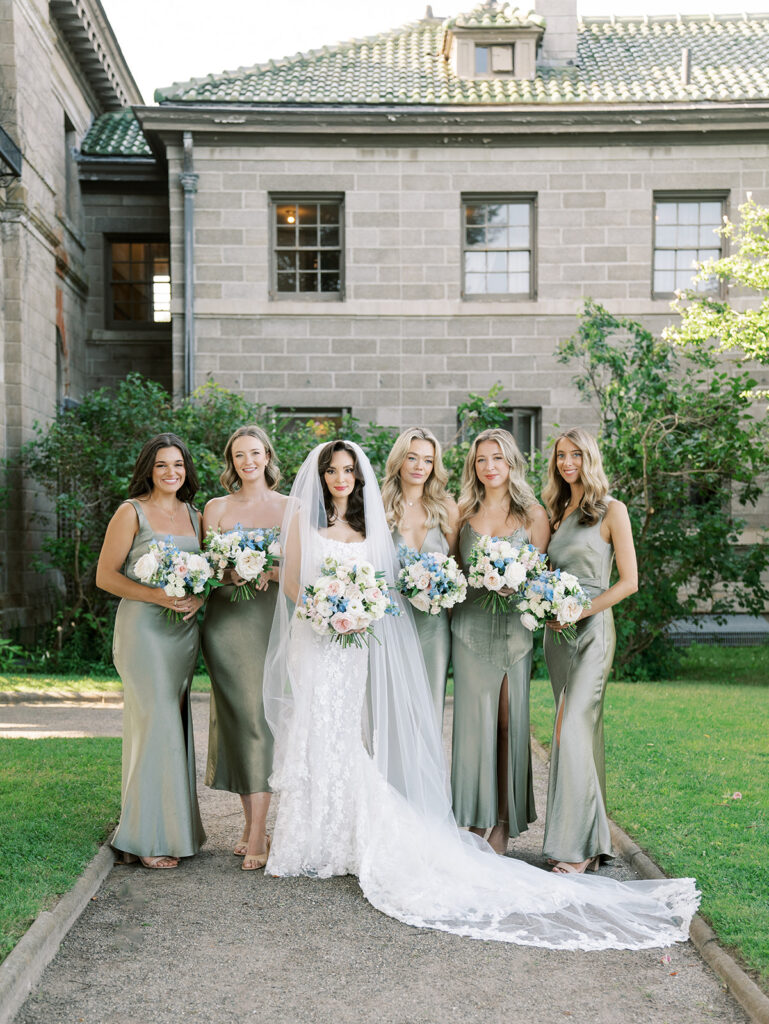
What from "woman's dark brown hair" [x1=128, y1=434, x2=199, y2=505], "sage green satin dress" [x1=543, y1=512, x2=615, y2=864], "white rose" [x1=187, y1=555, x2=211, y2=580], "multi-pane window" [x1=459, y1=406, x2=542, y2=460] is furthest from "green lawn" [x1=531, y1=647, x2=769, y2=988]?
"multi-pane window" [x1=459, y1=406, x2=542, y2=460]

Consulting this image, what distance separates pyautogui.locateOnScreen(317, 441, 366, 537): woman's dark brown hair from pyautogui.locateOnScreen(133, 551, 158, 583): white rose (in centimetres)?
102

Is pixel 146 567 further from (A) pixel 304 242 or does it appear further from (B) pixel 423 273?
(A) pixel 304 242

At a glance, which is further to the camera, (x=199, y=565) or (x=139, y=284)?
(x=139, y=284)

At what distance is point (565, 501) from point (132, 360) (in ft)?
47.4

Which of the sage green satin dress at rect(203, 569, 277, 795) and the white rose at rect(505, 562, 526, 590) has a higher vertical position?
the white rose at rect(505, 562, 526, 590)

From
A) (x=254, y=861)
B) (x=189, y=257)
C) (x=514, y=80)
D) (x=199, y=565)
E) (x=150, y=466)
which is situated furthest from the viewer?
(x=514, y=80)

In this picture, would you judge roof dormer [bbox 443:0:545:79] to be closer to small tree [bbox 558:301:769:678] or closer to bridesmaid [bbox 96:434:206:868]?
small tree [bbox 558:301:769:678]

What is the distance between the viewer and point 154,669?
577 centimetres

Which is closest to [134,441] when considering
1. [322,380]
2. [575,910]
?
[322,380]

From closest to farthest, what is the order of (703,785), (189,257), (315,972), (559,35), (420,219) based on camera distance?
(315,972) → (703,785) → (189,257) → (420,219) → (559,35)

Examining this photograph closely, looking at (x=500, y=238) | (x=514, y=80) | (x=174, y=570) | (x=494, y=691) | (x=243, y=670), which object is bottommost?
(x=494, y=691)

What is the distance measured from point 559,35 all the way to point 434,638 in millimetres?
15719

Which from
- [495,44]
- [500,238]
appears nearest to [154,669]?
[500,238]

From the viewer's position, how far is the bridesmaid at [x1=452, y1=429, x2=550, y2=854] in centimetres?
575
